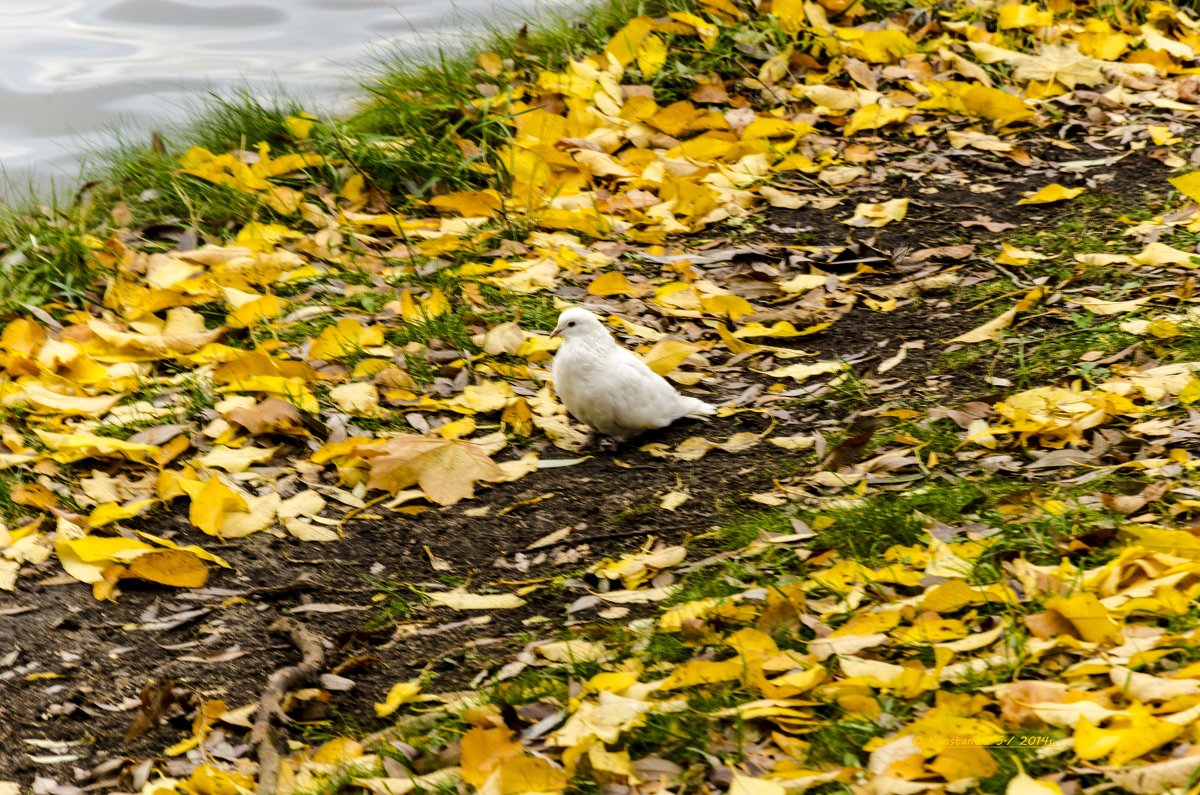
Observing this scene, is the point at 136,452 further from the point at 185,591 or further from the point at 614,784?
the point at 614,784

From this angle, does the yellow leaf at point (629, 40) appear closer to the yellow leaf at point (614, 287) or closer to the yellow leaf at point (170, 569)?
the yellow leaf at point (614, 287)

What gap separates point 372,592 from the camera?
11.3 feet

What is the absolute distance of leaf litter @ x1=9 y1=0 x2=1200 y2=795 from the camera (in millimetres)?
2434

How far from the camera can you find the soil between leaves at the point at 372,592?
3033 millimetres

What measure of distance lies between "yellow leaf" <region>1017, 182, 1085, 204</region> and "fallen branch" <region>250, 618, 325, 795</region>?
367cm

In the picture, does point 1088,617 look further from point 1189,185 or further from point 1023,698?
point 1189,185

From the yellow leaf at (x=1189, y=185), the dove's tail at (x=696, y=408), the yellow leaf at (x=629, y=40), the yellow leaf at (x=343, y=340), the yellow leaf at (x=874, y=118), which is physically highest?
the yellow leaf at (x=629, y=40)

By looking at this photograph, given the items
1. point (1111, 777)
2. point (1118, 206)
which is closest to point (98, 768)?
point (1111, 777)

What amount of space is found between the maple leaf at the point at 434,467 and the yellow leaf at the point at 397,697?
1001mm

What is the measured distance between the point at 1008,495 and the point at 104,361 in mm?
3448

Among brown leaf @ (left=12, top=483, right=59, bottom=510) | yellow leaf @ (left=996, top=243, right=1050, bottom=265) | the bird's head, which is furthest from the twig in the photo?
yellow leaf @ (left=996, top=243, right=1050, bottom=265)

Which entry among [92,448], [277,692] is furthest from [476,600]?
[92,448]

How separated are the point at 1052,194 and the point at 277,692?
3.93m

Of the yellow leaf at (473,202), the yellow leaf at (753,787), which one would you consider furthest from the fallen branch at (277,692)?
the yellow leaf at (473,202)
